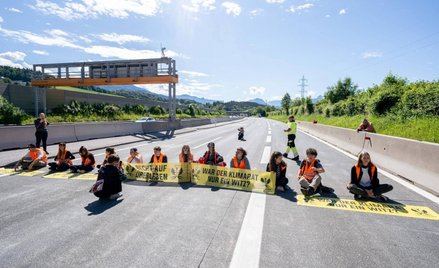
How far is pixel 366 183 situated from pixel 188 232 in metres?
4.54

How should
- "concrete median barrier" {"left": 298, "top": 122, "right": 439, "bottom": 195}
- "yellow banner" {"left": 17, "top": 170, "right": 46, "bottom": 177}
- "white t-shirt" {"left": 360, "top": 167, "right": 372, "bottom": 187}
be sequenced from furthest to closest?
"yellow banner" {"left": 17, "top": 170, "right": 46, "bottom": 177}, "concrete median barrier" {"left": 298, "top": 122, "right": 439, "bottom": 195}, "white t-shirt" {"left": 360, "top": 167, "right": 372, "bottom": 187}

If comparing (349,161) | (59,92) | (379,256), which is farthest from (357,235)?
(59,92)

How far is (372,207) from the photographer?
18.5ft

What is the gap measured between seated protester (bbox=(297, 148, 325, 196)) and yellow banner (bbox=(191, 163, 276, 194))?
75 cm

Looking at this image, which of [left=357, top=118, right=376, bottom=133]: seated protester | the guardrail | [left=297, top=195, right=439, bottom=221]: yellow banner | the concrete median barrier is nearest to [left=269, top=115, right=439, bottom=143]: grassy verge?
[left=357, top=118, right=376, bottom=133]: seated protester

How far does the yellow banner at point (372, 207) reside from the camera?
17.1 feet

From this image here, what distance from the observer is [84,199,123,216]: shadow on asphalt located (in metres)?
5.27

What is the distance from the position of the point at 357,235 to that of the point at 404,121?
50.1 ft

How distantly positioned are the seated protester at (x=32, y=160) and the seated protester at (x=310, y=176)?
28.1 ft

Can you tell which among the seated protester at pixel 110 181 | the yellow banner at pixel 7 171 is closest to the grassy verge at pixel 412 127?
the seated protester at pixel 110 181

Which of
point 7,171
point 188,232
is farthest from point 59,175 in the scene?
point 188,232

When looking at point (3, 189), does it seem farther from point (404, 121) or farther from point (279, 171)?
point (404, 121)

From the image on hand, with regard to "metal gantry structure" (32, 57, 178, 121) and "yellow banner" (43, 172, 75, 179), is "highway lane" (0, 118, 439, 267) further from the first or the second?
"metal gantry structure" (32, 57, 178, 121)

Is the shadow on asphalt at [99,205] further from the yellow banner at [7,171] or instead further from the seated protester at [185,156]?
the yellow banner at [7,171]
